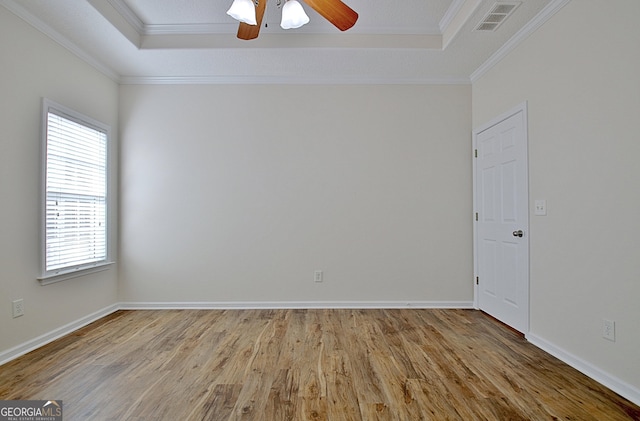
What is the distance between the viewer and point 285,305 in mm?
3918

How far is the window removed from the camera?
2.89 meters

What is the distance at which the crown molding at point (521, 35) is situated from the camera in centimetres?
257

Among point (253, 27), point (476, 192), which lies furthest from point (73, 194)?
point (476, 192)

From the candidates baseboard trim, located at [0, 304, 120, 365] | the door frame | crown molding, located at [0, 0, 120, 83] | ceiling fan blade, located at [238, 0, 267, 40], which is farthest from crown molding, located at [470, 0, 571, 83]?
baseboard trim, located at [0, 304, 120, 365]

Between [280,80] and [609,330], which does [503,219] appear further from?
[280,80]

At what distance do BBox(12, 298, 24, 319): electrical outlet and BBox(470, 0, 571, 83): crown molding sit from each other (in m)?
4.73

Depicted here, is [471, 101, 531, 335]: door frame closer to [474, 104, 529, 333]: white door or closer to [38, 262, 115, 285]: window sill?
[474, 104, 529, 333]: white door

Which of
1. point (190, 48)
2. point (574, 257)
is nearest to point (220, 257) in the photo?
point (190, 48)

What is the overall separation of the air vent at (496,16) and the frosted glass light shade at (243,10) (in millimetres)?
1882

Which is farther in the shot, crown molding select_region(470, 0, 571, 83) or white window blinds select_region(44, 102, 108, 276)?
white window blinds select_region(44, 102, 108, 276)

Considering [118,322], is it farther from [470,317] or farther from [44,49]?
[470,317]

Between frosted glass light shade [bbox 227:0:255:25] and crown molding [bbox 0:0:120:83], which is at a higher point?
crown molding [bbox 0:0:120:83]

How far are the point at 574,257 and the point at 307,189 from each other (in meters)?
2.59

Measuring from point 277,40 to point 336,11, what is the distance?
4.46ft
